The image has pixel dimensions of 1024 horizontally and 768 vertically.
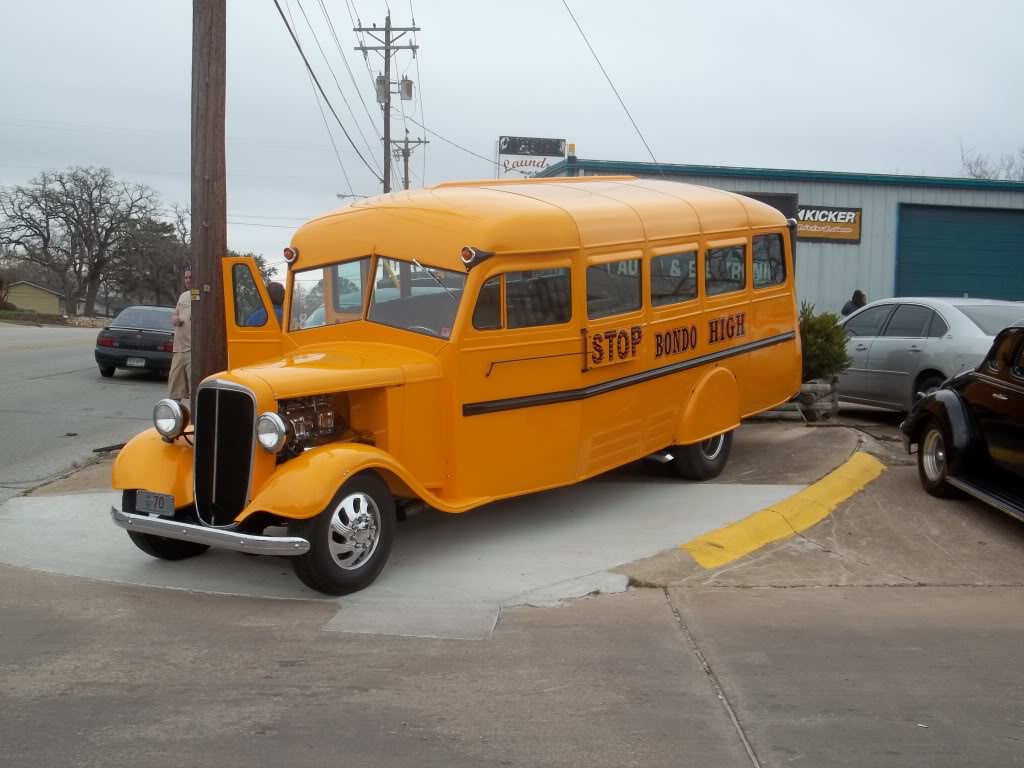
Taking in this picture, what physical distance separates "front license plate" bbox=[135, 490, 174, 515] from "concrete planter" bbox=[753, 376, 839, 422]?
6.84 metres

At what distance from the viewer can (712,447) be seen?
9000mm

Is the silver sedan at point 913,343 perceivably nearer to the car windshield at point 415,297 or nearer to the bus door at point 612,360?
the bus door at point 612,360

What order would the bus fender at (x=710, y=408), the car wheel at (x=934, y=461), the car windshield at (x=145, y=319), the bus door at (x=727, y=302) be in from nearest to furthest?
the car wheel at (x=934, y=461)
the bus fender at (x=710, y=408)
the bus door at (x=727, y=302)
the car windshield at (x=145, y=319)

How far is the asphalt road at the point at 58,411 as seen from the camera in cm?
1037

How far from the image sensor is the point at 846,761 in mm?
3973

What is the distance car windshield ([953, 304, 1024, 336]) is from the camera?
1098cm

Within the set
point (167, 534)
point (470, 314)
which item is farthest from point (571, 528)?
point (167, 534)

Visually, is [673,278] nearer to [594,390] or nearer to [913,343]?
[594,390]

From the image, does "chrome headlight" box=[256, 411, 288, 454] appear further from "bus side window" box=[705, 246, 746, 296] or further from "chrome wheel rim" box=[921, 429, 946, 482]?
"chrome wheel rim" box=[921, 429, 946, 482]

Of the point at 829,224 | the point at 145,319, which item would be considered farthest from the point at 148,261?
the point at 829,224

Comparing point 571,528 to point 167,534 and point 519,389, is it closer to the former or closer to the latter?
point 519,389

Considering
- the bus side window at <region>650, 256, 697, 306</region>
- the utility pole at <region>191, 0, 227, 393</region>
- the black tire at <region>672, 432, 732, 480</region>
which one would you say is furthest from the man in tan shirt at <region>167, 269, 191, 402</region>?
the bus side window at <region>650, 256, 697, 306</region>

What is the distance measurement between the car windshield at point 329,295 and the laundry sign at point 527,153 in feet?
148

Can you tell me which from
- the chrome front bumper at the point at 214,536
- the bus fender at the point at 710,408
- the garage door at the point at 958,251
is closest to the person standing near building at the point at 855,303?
the garage door at the point at 958,251
